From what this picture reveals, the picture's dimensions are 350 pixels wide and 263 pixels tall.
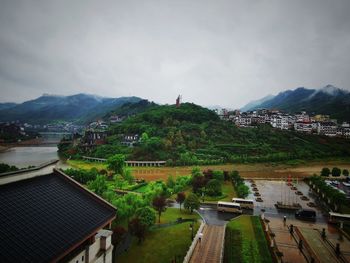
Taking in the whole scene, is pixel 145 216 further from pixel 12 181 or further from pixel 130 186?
pixel 130 186

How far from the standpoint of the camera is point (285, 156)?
251ft

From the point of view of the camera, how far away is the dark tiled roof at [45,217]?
810 centimetres

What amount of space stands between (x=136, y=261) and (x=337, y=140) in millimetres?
103476

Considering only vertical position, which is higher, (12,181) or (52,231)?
(12,181)

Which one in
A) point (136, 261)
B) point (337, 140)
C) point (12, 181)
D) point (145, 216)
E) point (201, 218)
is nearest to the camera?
point (12, 181)

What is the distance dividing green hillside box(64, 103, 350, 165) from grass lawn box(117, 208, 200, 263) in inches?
1744

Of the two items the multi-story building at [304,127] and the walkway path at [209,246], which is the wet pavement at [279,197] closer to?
the walkway path at [209,246]

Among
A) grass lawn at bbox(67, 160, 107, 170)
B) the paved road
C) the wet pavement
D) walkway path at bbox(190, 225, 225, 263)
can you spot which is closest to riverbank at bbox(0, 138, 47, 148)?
grass lawn at bbox(67, 160, 107, 170)

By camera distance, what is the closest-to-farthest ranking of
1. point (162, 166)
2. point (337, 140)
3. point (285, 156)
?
point (162, 166), point (285, 156), point (337, 140)

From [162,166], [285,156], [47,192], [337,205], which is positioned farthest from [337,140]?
[47,192]

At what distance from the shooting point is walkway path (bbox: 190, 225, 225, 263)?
20.6 metres

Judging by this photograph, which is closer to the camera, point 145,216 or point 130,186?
point 145,216

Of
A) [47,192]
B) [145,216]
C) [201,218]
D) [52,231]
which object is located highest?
[47,192]

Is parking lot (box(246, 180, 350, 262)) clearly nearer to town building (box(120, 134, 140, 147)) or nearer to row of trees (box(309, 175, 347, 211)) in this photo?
row of trees (box(309, 175, 347, 211))
